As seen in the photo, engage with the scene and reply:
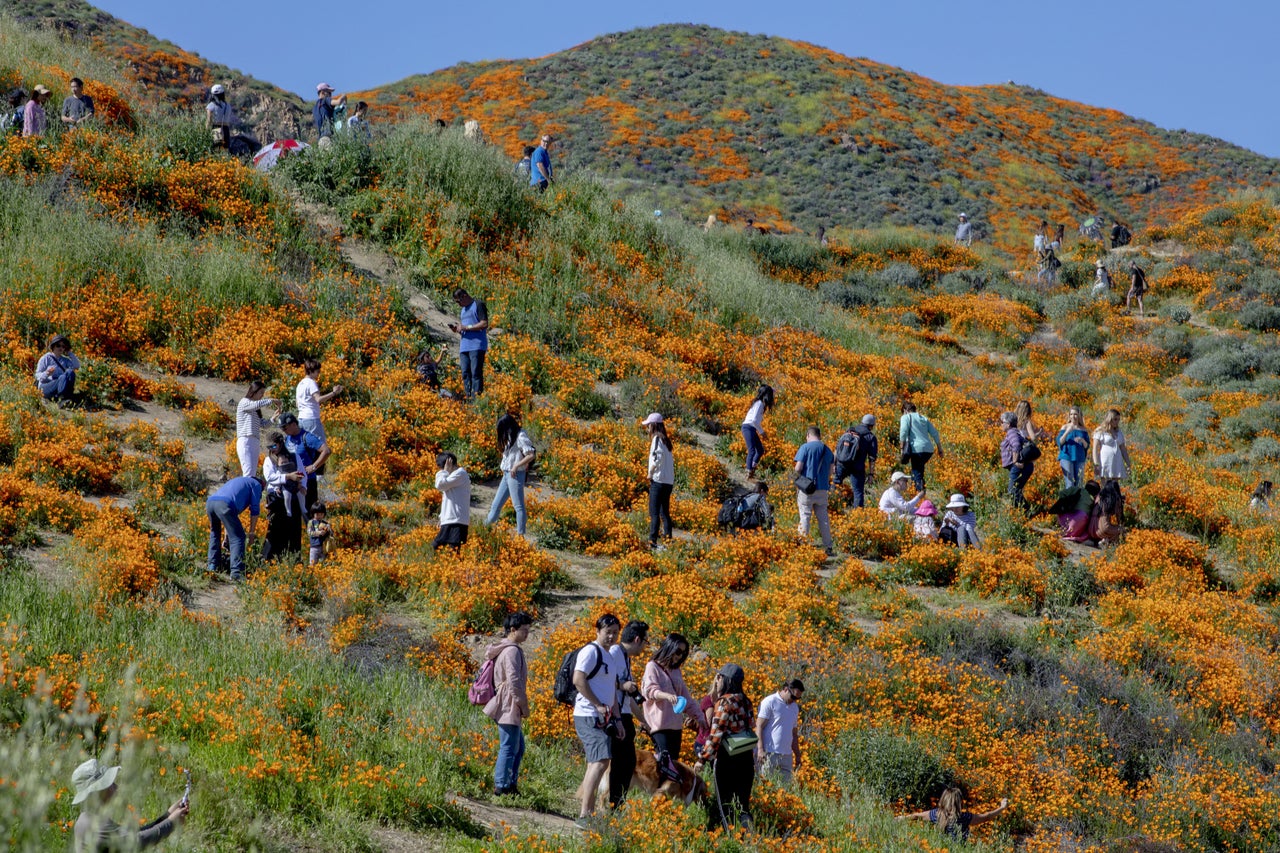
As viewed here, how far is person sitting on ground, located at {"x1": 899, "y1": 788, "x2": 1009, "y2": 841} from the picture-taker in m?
9.02

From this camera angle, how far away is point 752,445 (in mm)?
16375

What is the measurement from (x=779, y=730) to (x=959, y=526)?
7.01m

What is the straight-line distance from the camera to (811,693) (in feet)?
34.5

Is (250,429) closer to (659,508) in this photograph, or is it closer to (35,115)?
(659,508)

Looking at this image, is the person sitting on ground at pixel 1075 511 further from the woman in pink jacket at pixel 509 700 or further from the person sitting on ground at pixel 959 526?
the woman in pink jacket at pixel 509 700

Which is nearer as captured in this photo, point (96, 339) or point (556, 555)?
point (556, 555)

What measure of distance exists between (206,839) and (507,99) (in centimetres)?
5178

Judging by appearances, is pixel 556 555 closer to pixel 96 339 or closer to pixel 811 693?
pixel 811 693

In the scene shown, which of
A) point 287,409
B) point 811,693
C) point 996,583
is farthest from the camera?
point 287,409

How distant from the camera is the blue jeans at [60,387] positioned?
13.8 m

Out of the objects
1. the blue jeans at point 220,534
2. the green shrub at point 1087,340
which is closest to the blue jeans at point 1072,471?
the blue jeans at point 220,534

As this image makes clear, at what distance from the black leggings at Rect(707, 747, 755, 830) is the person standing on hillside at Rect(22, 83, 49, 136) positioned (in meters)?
17.4

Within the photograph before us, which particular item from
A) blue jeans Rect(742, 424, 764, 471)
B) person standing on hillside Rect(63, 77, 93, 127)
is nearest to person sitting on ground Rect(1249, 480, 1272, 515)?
blue jeans Rect(742, 424, 764, 471)

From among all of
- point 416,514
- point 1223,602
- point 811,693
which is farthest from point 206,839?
point 1223,602
